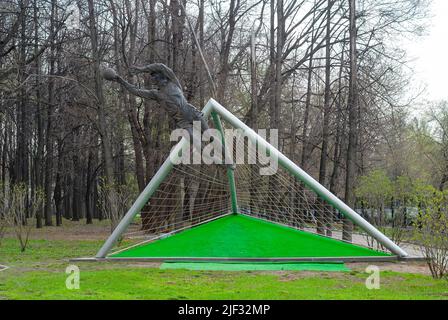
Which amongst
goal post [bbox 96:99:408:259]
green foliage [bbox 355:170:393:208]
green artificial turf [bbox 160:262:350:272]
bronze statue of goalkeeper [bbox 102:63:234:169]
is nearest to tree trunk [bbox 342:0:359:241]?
green foliage [bbox 355:170:393:208]

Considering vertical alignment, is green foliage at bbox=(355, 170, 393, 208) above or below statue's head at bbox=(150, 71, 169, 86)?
below

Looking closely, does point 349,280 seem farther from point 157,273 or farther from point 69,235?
point 69,235

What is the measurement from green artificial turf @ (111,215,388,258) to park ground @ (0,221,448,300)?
458 millimetres

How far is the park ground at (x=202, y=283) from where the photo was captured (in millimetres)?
7594

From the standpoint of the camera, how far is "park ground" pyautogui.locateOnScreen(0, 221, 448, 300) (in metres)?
7.59

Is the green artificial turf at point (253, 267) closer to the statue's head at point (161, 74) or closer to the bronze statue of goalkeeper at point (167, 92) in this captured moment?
the bronze statue of goalkeeper at point (167, 92)

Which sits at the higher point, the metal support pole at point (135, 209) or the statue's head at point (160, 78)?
the statue's head at point (160, 78)

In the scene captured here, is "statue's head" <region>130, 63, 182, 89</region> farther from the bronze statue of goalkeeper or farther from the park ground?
the park ground

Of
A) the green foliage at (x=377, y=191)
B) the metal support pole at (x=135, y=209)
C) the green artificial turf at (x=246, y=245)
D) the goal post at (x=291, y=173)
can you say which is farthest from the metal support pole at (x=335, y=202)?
the green foliage at (x=377, y=191)

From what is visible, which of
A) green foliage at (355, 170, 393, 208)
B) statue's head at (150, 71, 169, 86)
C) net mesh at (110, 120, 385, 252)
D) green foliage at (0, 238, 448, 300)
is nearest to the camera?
green foliage at (0, 238, 448, 300)

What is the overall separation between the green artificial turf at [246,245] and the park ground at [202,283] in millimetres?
458

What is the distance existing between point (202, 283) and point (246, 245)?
1.19 m

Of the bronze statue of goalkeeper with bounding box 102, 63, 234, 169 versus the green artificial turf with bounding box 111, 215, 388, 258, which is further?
the green artificial turf with bounding box 111, 215, 388, 258

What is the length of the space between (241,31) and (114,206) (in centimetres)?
784
